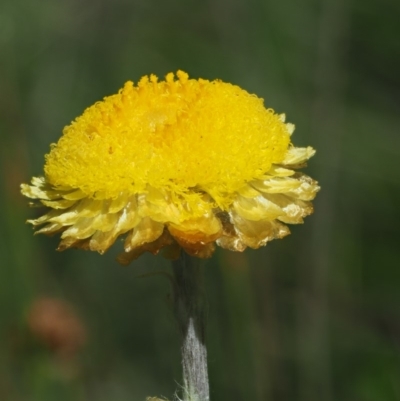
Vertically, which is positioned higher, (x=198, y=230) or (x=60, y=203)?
(x=60, y=203)

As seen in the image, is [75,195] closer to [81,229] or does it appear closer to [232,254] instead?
[81,229]

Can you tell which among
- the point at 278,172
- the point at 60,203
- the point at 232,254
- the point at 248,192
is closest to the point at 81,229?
the point at 60,203

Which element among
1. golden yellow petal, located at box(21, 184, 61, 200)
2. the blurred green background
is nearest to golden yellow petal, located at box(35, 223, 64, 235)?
golden yellow petal, located at box(21, 184, 61, 200)

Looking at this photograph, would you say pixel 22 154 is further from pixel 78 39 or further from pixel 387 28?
pixel 387 28

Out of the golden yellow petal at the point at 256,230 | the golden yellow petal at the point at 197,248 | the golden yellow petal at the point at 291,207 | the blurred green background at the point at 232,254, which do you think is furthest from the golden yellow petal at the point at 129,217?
the blurred green background at the point at 232,254

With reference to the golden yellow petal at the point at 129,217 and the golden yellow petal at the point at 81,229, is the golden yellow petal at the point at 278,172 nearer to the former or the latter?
the golden yellow petal at the point at 129,217
